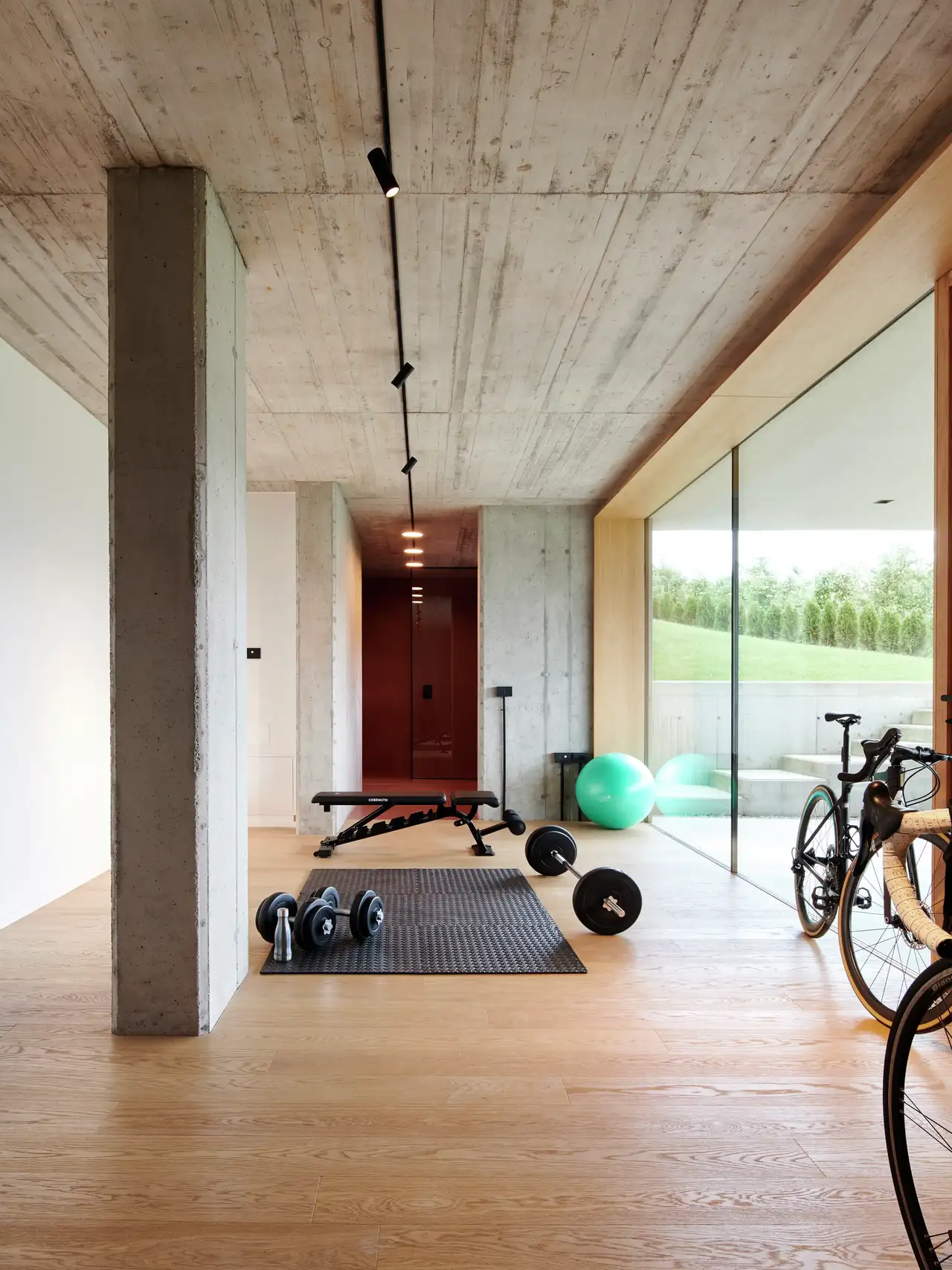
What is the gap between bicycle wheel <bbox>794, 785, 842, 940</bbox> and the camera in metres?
3.64

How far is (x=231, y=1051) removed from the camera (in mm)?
2693

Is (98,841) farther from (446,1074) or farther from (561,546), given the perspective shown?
(561,546)

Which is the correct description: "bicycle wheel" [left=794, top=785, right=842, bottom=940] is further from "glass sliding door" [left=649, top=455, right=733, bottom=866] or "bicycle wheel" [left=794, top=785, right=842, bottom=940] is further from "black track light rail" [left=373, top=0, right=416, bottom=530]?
"black track light rail" [left=373, top=0, right=416, bottom=530]

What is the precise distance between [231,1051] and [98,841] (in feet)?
9.98

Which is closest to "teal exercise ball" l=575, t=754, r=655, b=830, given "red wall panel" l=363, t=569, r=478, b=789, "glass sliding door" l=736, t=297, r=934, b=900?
"glass sliding door" l=736, t=297, r=934, b=900

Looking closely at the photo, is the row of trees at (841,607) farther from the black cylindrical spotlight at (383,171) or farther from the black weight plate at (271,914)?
the black weight plate at (271,914)

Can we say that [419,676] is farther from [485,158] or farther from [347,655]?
[485,158]

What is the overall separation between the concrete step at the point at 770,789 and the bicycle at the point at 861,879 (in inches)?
7.1

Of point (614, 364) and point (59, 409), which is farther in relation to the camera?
point (59, 409)

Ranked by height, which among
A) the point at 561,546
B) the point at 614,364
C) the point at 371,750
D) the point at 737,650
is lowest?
the point at 371,750

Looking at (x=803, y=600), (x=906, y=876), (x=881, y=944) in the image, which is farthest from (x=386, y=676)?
(x=906, y=876)

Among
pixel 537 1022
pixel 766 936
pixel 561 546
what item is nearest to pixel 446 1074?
pixel 537 1022

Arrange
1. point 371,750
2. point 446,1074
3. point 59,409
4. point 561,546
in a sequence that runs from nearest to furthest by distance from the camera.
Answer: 1. point 446,1074
2. point 59,409
3. point 561,546
4. point 371,750

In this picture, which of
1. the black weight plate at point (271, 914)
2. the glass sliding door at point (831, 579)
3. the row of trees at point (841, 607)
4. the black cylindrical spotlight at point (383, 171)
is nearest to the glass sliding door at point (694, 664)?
the row of trees at point (841, 607)
